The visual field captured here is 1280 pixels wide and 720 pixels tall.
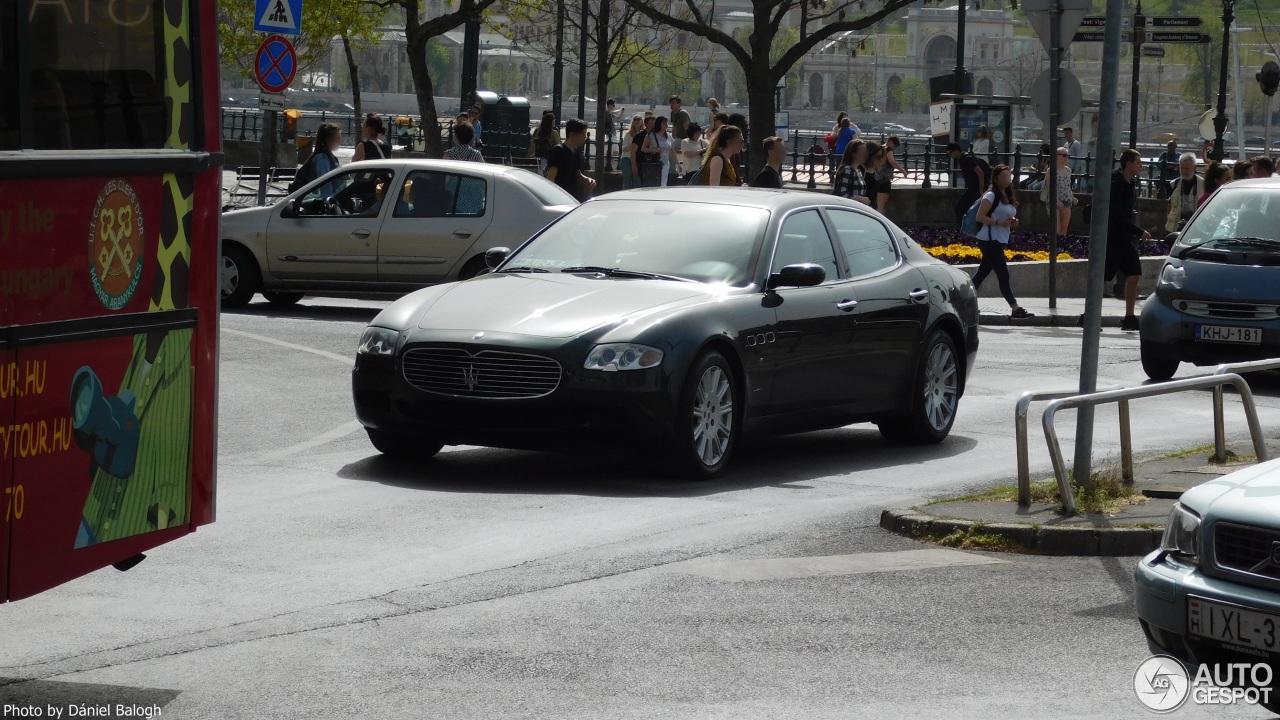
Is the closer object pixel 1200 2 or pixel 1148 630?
pixel 1148 630

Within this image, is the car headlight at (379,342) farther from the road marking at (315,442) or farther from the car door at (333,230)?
the car door at (333,230)

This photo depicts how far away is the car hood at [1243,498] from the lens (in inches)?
201

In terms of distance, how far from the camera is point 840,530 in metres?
8.44

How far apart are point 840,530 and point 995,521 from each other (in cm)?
65

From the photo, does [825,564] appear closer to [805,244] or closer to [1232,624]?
[1232,624]

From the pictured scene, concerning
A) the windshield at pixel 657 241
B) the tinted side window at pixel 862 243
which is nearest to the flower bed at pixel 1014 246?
the tinted side window at pixel 862 243

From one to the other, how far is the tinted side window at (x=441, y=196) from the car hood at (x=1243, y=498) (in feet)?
42.2

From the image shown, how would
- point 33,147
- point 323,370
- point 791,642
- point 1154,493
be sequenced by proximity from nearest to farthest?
point 33,147 < point 791,642 < point 1154,493 < point 323,370

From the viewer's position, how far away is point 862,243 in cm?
1130

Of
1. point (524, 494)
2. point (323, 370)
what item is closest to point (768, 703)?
point (524, 494)

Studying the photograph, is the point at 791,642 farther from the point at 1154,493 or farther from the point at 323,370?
the point at 323,370

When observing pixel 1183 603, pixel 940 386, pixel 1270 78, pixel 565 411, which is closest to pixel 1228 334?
pixel 940 386

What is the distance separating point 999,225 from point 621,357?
11888mm

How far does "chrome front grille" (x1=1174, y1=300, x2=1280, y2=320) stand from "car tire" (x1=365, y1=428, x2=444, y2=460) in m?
7.43
